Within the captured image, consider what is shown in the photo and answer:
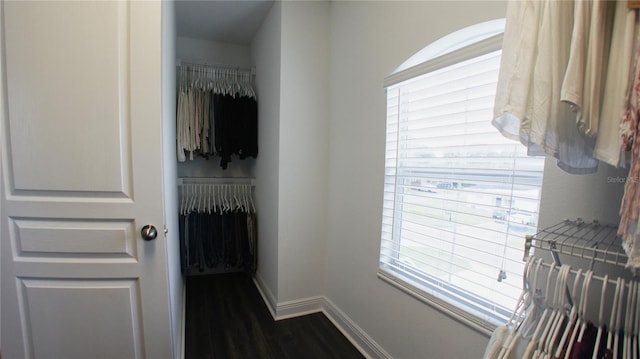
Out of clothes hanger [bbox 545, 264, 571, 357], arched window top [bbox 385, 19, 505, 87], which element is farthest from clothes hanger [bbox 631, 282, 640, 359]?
arched window top [bbox 385, 19, 505, 87]

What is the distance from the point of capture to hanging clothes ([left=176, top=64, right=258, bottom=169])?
267cm

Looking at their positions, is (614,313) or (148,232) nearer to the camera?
(614,313)

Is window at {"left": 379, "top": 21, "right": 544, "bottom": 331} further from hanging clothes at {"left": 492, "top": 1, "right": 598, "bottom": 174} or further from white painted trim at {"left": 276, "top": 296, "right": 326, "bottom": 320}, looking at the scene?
white painted trim at {"left": 276, "top": 296, "right": 326, "bottom": 320}

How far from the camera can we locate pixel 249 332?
2.09m

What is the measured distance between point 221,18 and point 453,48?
215 centimetres

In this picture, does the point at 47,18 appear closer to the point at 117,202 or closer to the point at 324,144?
the point at 117,202

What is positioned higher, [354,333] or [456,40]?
[456,40]

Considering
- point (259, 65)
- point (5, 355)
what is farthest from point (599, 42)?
point (259, 65)

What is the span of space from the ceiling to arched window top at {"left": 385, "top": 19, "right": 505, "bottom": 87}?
144 centimetres

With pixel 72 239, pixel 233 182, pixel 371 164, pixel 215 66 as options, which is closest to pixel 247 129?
pixel 233 182

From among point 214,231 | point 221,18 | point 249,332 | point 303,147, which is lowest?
point 249,332

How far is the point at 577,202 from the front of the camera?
884 mm

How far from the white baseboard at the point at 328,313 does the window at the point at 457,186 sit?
21.0 inches

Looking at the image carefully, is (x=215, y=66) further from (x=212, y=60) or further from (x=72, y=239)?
(x=72, y=239)
